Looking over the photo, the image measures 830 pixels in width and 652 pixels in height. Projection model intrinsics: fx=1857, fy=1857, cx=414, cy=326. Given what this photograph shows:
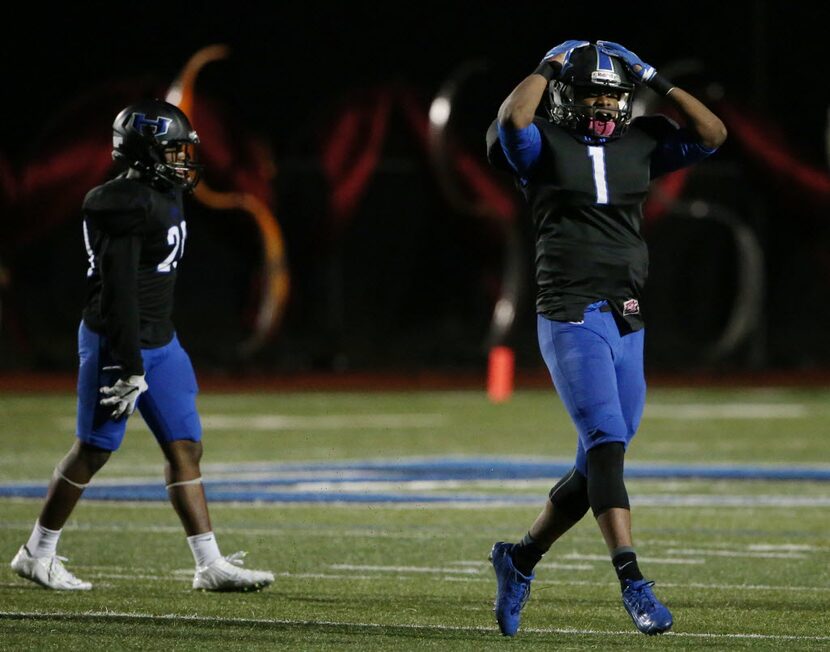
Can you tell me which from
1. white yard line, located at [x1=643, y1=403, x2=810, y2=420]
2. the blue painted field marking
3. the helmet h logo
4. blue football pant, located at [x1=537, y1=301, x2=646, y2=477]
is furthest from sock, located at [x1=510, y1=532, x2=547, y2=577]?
white yard line, located at [x1=643, y1=403, x2=810, y2=420]

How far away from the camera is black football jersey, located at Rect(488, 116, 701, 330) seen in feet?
20.5

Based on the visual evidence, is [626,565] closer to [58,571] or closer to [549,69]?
[549,69]

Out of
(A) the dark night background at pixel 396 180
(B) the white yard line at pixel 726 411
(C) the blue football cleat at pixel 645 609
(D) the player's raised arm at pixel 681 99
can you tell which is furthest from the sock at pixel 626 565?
(A) the dark night background at pixel 396 180

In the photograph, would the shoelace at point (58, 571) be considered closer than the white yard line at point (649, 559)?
Yes

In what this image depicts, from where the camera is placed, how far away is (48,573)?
7184mm

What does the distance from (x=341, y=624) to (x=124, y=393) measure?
133 centimetres

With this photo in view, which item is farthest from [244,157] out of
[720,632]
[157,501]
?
[720,632]

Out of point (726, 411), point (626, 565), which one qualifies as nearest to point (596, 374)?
point (626, 565)

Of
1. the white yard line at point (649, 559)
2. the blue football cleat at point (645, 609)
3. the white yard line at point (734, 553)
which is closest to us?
the blue football cleat at point (645, 609)

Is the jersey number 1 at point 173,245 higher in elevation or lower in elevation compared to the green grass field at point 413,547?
higher

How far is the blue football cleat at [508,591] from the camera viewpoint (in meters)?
6.16

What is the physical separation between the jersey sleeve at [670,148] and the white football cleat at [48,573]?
A: 2.73 meters

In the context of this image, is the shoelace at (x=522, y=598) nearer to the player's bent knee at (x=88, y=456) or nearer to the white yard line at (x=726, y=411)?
the player's bent knee at (x=88, y=456)

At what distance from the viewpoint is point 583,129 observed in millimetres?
6359
